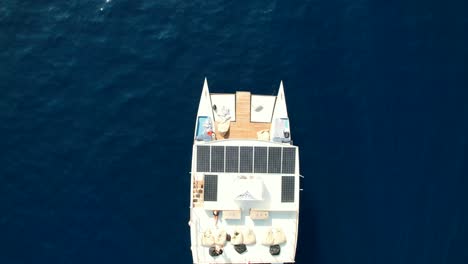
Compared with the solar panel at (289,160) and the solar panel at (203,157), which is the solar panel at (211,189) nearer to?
the solar panel at (203,157)

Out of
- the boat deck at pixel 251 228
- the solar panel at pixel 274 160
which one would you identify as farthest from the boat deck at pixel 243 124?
the boat deck at pixel 251 228

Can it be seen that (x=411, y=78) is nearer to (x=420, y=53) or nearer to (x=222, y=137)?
(x=420, y=53)

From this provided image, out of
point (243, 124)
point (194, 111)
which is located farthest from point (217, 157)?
point (194, 111)

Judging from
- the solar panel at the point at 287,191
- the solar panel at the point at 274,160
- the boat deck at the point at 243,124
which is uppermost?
the boat deck at the point at 243,124

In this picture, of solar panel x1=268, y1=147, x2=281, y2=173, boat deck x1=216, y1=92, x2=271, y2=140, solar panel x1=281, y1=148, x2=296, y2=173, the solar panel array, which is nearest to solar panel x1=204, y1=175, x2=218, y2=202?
the solar panel array

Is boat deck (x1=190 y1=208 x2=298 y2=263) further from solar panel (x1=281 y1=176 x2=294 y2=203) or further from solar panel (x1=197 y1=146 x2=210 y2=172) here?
solar panel (x1=197 y1=146 x2=210 y2=172)

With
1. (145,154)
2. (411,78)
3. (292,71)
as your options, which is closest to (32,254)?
(145,154)

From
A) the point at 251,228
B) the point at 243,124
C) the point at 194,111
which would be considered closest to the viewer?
the point at 251,228

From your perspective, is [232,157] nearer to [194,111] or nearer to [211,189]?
[211,189]
